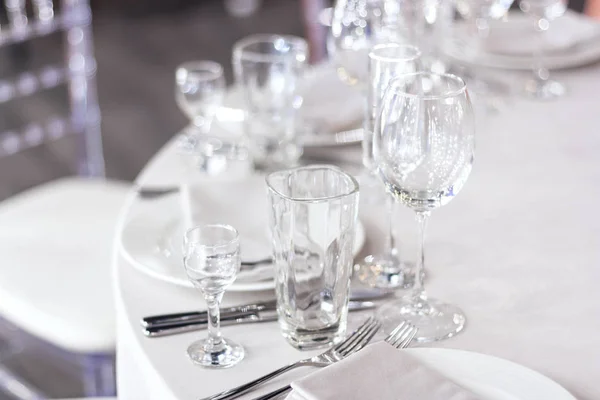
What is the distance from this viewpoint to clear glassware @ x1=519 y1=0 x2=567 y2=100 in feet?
5.03

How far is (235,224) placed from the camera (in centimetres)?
108

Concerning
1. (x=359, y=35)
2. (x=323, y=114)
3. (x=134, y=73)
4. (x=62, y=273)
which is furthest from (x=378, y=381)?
(x=134, y=73)

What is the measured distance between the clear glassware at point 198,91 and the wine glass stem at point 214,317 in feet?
1.76

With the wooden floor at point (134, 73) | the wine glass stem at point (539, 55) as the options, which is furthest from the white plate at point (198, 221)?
the wooden floor at point (134, 73)

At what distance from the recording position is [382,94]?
0.97 m

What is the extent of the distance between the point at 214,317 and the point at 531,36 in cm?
112

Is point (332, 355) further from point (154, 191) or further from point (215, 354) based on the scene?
point (154, 191)

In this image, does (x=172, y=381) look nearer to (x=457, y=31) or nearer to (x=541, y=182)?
(x=541, y=182)

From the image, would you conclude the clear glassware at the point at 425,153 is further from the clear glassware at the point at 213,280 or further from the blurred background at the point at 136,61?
the blurred background at the point at 136,61

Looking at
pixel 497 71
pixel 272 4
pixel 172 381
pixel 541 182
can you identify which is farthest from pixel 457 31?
pixel 272 4

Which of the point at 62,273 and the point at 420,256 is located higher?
the point at 420,256

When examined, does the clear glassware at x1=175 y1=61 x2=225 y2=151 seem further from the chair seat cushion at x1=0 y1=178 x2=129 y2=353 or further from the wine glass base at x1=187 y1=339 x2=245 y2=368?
the wine glass base at x1=187 y1=339 x2=245 y2=368

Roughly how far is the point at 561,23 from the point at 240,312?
1.18 m

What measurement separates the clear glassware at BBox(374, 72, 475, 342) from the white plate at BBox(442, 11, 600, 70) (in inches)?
31.4
